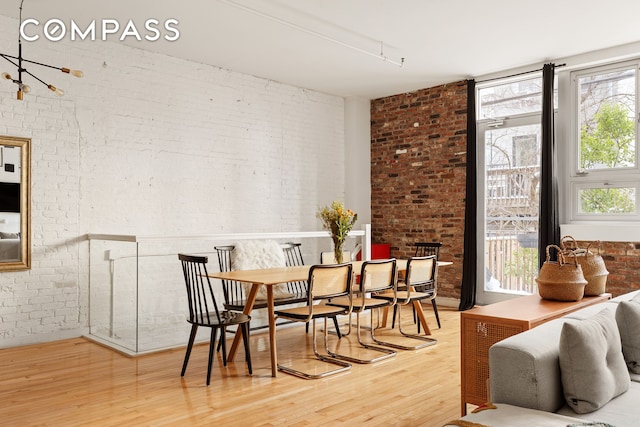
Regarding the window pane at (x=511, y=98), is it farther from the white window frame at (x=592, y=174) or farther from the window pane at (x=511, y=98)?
the white window frame at (x=592, y=174)

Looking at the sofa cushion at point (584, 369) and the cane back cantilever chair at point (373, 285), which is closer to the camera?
the sofa cushion at point (584, 369)

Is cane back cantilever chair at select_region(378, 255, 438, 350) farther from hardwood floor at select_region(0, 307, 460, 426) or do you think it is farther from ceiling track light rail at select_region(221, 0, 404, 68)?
ceiling track light rail at select_region(221, 0, 404, 68)

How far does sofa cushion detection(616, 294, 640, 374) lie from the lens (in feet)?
8.84

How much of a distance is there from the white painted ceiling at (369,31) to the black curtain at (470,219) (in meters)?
0.50

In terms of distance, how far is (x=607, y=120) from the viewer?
20.4 ft

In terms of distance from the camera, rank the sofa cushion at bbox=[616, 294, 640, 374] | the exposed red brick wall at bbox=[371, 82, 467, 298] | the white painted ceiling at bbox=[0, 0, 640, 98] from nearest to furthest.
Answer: the sofa cushion at bbox=[616, 294, 640, 374]
the white painted ceiling at bbox=[0, 0, 640, 98]
the exposed red brick wall at bbox=[371, 82, 467, 298]

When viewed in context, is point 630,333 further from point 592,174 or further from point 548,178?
point 592,174

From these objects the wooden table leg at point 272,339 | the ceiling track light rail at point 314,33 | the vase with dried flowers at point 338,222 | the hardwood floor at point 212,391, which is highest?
the ceiling track light rail at point 314,33

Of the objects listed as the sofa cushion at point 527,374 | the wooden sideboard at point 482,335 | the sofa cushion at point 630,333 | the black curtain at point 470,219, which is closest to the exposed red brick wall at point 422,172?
the black curtain at point 470,219

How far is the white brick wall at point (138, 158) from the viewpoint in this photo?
5.23 metres

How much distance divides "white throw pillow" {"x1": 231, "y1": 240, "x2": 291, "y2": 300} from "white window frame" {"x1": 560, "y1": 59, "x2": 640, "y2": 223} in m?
3.60

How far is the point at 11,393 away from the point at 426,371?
305 centimetres

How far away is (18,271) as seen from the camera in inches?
200

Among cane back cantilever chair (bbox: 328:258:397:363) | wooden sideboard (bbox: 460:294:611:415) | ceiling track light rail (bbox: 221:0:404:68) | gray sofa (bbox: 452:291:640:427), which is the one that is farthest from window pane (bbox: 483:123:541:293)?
gray sofa (bbox: 452:291:640:427)
